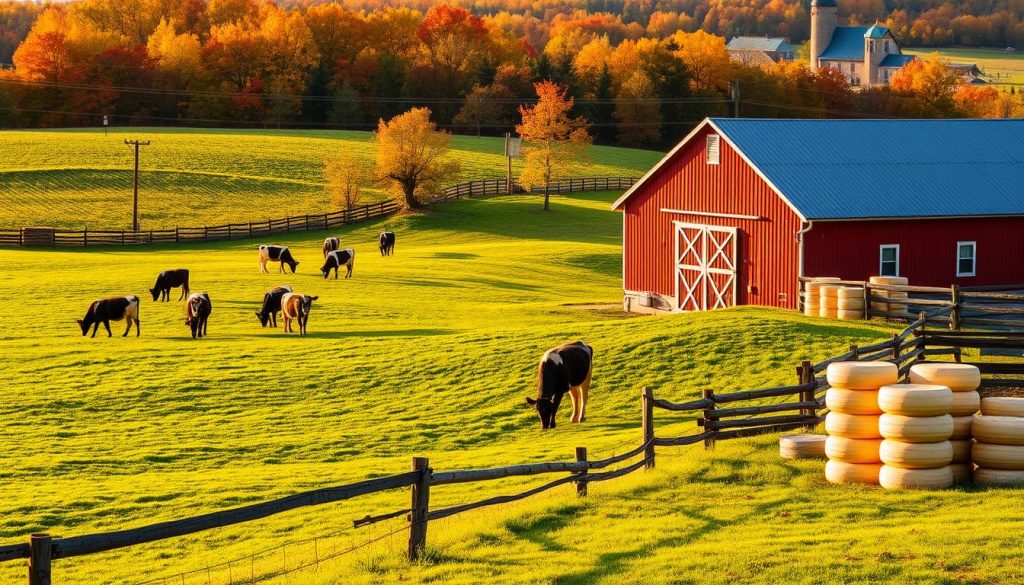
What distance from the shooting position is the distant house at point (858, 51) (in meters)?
190

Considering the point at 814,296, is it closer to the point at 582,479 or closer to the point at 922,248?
the point at 922,248

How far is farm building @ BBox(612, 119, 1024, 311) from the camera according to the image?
1379 inches

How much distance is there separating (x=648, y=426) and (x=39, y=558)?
27.0 feet

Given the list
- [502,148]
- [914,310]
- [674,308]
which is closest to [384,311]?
[674,308]

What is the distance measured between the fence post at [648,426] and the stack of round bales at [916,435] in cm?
272

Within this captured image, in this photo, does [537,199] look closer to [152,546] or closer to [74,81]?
[74,81]

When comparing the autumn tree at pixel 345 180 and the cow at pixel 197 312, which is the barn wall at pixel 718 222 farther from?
the autumn tree at pixel 345 180

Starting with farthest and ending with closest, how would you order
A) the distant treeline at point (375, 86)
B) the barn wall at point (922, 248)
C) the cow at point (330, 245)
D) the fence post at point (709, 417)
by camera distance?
the distant treeline at point (375, 86), the cow at point (330, 245), the barn wall at point (922, 248), the fence post at point (709, 417)

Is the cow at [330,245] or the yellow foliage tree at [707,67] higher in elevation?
the yellow foliage tree at [707,67]

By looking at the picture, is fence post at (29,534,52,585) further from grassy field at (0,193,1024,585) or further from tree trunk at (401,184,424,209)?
tree trunk at (401,184,424,209)

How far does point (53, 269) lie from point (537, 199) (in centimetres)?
3536

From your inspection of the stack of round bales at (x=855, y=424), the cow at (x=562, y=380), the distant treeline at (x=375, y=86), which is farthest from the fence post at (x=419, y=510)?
the distant treeline at (x=375, y=86)

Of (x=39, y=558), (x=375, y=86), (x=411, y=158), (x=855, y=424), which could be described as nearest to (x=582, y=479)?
(x=855, y=424)

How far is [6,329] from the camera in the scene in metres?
35.4
